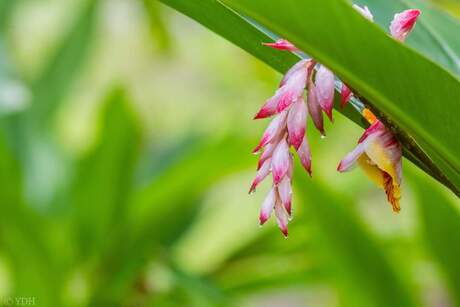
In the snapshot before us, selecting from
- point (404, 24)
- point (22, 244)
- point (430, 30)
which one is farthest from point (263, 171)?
point (22, 244)

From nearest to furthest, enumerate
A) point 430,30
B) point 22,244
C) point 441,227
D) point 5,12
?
point 430,30 → point 441,227 → point 22,244 → point 5,12

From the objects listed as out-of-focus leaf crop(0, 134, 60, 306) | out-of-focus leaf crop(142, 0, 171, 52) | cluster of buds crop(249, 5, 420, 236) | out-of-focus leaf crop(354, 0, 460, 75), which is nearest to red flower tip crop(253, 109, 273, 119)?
cluster of buds crop(249, 5, 420, 236)

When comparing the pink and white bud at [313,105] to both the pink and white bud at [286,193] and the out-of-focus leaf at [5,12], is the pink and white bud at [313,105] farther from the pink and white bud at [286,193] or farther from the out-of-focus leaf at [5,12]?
the out-of-focus leaf at [5,12]

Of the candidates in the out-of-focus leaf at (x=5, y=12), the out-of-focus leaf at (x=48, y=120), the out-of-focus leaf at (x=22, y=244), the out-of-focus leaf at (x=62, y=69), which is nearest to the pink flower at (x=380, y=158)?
the out-of-focus leaf at (x=22, y=244)

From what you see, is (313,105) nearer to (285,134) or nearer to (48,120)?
(285,134)

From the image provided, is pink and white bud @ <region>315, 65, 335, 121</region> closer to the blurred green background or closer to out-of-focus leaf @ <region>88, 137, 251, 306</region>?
the blurred green background

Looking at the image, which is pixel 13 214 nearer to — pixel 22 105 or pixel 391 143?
pixel 22 105
